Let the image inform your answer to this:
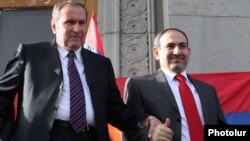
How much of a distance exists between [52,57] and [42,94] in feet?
0.87

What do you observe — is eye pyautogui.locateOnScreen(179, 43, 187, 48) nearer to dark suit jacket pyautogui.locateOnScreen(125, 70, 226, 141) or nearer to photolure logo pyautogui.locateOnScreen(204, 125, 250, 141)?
dark suit jacket pyautogui.locateOnScreen(125, 70, 226, 141)

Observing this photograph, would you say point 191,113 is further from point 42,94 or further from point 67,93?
point 42,94

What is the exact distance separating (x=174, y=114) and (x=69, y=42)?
30.6 inches

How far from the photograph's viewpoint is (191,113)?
8.93ft

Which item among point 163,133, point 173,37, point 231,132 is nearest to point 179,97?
point 173,37

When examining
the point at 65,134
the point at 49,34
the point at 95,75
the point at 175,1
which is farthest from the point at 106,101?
the point at 49,34

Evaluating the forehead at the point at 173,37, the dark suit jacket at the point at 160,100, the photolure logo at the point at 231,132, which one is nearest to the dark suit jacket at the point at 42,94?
the dark suit jacket at the point at 160,100

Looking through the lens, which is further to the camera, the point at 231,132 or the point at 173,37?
the point at 173,37

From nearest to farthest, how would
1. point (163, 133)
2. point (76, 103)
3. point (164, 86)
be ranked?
point (163, 133), point (76, 103), point (164, 86)

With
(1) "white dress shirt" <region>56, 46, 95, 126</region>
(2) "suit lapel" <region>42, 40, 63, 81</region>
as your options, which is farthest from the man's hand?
(2) "suit lapel" <region>42, 40, 63, 81</region>

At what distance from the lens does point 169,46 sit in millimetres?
2938

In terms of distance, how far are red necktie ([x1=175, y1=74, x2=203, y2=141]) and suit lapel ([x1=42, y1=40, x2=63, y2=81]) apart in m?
0.81

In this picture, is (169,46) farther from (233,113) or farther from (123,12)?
(123,12)

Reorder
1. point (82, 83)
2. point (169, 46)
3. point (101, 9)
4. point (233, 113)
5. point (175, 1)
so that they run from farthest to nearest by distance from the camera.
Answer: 1. point (101, 9)
2. point (175, 1)
3. point (233, 113)
4. point (169, 46)
5. point (82, 83)
